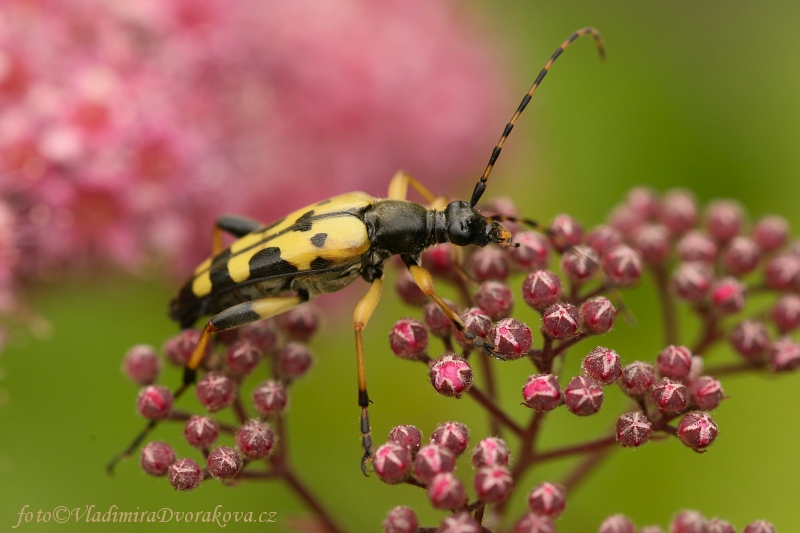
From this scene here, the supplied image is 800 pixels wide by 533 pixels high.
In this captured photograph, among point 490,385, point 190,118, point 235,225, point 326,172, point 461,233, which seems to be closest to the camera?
point 490,385

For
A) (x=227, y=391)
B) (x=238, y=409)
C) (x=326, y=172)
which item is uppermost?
(x=326, y=172)

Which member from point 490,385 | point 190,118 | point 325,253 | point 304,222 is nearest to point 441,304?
point 490,385

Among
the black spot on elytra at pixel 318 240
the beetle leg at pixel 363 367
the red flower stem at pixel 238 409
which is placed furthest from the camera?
the black spot on elytra at pixel 318 240

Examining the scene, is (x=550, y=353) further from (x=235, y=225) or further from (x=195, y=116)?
(x=195, y=116)

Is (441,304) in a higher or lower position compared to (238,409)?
higher

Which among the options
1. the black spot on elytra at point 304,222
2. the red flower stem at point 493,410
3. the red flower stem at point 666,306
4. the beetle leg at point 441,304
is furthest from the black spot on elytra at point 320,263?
the red flower stem at point 666,306

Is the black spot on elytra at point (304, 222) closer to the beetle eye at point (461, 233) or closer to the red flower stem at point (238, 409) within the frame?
the beetle eye at point (461, 233)

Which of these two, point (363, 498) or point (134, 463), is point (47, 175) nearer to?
point (134, 463)
